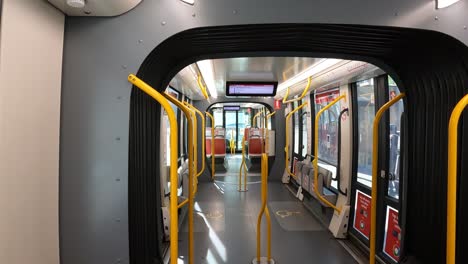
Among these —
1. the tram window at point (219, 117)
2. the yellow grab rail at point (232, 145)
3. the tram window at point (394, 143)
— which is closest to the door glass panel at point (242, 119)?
the yellow grab rail at point (232, 145)

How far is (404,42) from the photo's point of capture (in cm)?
172

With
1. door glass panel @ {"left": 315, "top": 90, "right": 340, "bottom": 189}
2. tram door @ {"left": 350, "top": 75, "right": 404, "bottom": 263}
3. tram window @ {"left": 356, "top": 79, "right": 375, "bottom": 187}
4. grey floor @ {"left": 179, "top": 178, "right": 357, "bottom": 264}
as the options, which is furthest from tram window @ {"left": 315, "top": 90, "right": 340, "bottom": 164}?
grey floor @ {"left": 179, "top": 178, "right": 357, "bottom": 264}

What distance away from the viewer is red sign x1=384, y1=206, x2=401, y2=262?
3.24 meters

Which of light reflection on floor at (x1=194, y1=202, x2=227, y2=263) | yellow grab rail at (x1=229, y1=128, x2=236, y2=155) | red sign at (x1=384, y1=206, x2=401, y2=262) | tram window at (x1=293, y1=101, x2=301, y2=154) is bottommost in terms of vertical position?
light reflection on floor at (x1=194, y1=202, x2=227, y2=263)

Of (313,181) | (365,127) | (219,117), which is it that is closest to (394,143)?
(365,127)

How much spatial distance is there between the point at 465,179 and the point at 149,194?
193cm

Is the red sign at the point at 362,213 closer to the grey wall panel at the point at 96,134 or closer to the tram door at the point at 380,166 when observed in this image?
the tram door at the point at 380,166

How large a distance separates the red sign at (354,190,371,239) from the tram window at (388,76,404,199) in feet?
1.63

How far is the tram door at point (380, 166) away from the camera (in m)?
3.39

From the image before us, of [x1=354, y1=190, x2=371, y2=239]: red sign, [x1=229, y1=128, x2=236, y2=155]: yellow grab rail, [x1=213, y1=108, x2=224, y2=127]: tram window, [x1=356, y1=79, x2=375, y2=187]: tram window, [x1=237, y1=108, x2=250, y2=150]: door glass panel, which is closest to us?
[x1=354, y1=190, x2=371, y2=239]: red sign

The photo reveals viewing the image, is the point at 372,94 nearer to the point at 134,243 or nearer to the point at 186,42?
the point at 186,42

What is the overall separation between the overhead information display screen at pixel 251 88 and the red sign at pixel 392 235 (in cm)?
242

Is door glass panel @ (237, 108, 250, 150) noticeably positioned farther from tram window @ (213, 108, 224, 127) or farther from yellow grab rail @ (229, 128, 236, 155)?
tram window @ (213, 108, 224, 127)

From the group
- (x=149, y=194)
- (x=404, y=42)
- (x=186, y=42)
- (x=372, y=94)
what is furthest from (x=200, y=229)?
(x=404, y=42)
